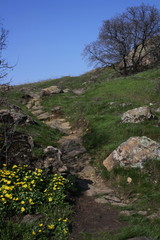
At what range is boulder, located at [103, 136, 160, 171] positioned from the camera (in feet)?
26.3

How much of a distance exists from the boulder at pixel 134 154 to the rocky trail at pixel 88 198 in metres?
0.73

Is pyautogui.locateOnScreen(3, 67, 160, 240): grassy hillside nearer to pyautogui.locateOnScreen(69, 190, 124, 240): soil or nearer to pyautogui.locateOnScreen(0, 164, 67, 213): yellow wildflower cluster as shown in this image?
pyautogui.locateOnScreen(69, 190, 124, 240): soil

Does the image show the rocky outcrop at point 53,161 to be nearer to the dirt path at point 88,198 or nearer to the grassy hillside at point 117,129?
the dirt path at point 88,198

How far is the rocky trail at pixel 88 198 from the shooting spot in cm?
537

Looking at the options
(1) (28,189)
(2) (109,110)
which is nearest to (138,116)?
(2) (109,110)

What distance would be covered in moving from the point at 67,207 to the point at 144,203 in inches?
78.2

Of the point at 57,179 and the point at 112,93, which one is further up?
the point at 112,93

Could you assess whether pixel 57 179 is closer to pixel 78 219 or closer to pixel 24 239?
pixel 78 219

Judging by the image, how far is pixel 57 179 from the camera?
643cm

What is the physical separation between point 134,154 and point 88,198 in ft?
7.26

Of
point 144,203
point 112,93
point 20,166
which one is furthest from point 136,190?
point 112,93

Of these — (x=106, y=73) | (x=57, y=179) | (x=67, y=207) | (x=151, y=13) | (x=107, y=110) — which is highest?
(x=151, y=13)

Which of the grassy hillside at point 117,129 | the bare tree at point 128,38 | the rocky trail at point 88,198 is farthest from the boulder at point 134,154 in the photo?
the bare tree at point 128,38

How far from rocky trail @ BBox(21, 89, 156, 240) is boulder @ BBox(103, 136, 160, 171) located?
2.38ft
